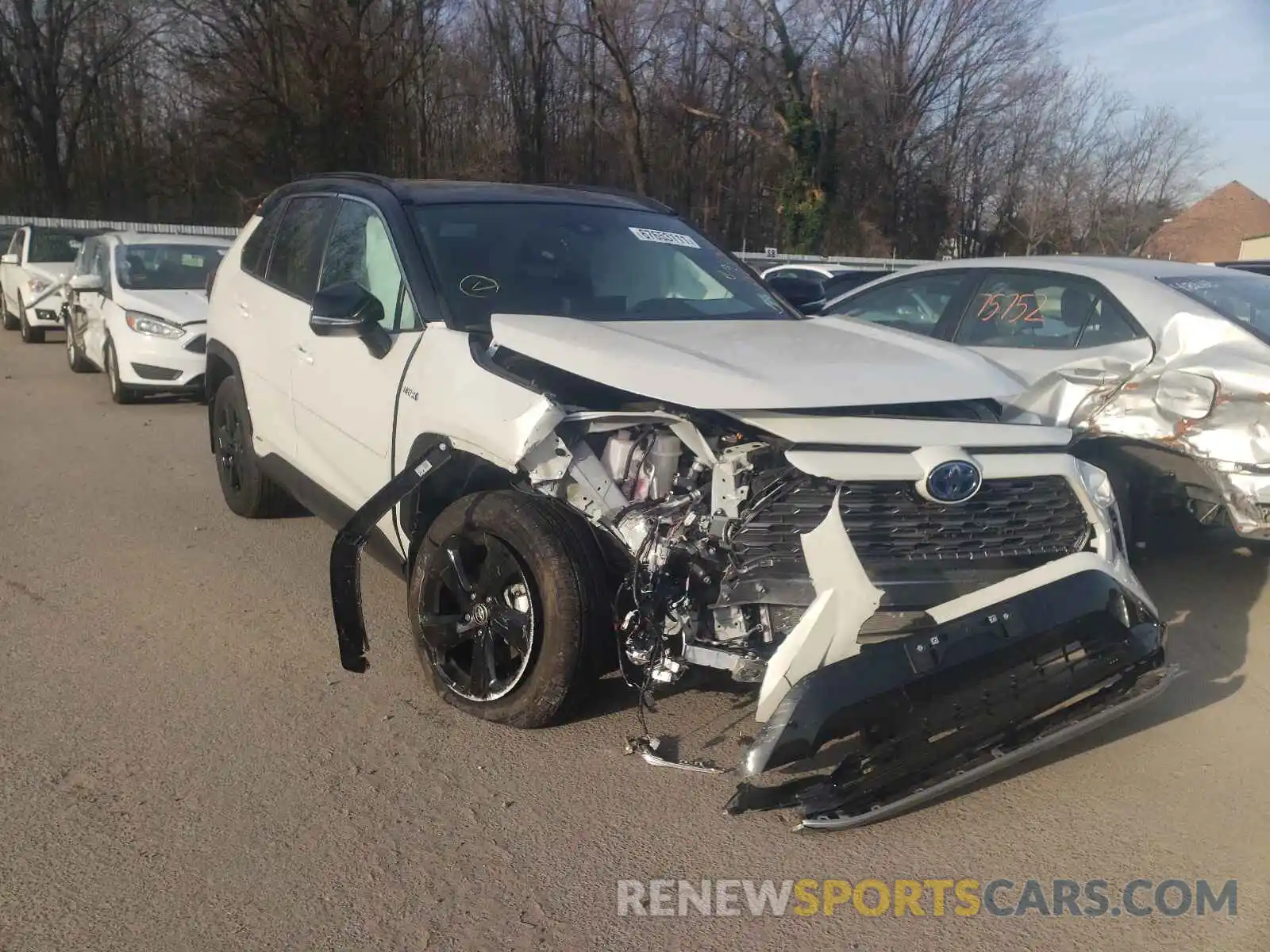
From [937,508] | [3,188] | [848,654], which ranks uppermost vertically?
[3,188]

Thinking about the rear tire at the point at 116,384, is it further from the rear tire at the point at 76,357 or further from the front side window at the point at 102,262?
the rear tire at the point at 76,357

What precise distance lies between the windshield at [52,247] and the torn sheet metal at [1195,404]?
53.9ft

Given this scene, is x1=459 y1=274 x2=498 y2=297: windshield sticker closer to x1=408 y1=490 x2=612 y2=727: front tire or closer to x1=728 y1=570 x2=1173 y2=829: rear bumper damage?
x1=408 y1=490 x2=612 y2=727: front tire

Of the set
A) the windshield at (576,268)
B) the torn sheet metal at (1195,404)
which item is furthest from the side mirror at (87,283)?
the torn sheet metal at (1195,404)

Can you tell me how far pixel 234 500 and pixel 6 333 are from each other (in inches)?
586

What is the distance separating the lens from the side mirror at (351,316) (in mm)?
4168

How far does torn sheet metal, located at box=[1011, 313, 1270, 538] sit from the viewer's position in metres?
4.92

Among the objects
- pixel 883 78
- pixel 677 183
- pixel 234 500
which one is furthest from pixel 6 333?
pixel 883 78

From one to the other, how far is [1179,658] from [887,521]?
2122 millimetres

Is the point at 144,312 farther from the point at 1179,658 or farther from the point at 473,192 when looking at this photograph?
the point at 1179,658

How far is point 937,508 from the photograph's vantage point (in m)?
3.38

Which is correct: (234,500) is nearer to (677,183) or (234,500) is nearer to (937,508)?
(937,508)

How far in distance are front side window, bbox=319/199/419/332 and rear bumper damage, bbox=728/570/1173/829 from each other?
2172mm

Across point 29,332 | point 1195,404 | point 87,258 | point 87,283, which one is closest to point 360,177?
point 1195,404
